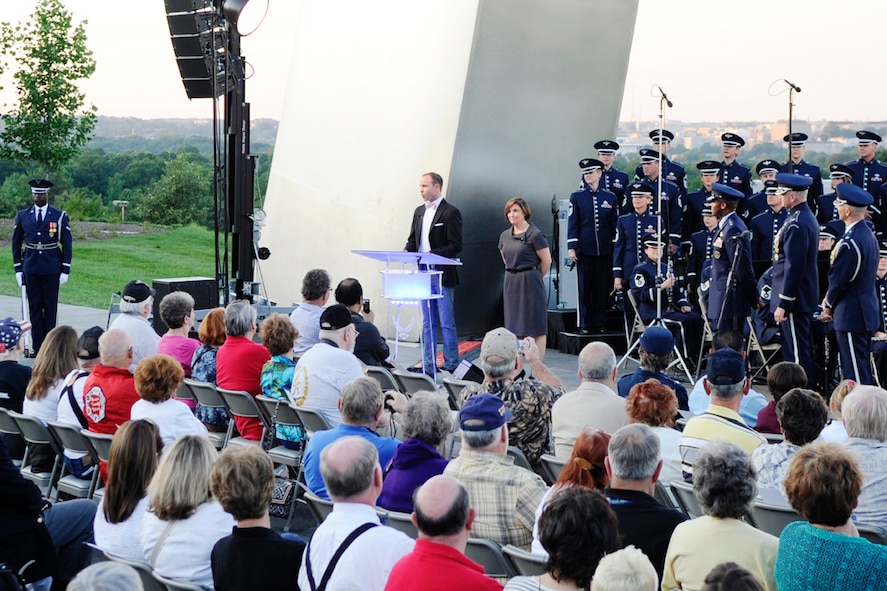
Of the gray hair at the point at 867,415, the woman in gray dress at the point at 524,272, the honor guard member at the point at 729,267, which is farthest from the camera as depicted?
the woman in gray dress at the point at 524,272

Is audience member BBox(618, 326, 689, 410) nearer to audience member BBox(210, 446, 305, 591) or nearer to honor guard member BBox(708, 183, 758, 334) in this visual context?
audience member BBox(210, 446, 305, 591)

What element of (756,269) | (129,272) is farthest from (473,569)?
(129,272)

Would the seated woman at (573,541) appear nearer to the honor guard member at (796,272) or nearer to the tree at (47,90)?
the honor guard member at (796,272)

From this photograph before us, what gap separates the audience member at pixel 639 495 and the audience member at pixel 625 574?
3.16 ft

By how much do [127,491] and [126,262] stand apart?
1733 centimetres

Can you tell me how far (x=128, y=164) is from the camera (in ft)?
88.4

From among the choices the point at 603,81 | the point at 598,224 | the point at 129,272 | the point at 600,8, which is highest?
the point at 600,8

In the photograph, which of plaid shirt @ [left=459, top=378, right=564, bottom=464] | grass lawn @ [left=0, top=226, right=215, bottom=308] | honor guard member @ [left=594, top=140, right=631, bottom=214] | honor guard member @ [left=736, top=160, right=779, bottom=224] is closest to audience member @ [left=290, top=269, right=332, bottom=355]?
plaid shirt @ [left=459, top=378, right=564, bottom=464]

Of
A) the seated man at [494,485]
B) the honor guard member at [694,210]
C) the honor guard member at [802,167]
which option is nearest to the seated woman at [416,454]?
the seated man at [494,485]

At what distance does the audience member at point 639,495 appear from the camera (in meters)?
3.42

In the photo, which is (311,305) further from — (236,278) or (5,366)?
(236,278)

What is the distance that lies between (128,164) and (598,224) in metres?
18.8

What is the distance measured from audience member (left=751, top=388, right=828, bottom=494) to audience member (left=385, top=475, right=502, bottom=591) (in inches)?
60.2

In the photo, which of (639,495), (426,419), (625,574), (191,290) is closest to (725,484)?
(639,495)
